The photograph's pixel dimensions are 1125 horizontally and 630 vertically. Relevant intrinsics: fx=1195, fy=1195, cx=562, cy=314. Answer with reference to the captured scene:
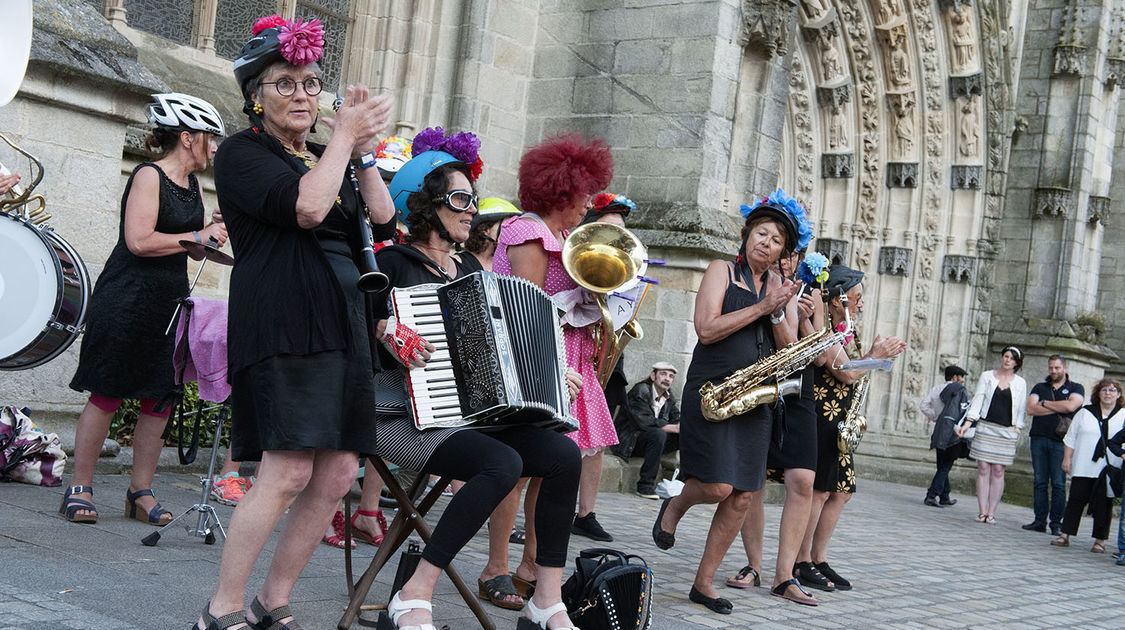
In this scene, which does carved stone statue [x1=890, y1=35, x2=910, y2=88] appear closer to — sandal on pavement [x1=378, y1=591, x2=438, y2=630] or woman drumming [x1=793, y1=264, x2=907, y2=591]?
woman drumming [x1=793, y1=264, x2=907, y2=591]

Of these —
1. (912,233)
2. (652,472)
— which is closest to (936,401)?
(912,233)

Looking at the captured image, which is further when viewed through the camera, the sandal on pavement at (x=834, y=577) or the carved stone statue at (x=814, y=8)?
the carved stone statue at (x=814, y=8)

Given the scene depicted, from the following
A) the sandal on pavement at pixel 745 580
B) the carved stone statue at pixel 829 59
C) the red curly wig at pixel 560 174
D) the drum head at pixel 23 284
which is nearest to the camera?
the drum head at pixel 23 284

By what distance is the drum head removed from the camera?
16.6 ft

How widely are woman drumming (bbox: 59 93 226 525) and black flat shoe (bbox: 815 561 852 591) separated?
3820 millimetres

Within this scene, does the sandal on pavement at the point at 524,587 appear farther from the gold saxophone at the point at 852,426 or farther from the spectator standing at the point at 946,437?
the spectator standing at the point at 946,437

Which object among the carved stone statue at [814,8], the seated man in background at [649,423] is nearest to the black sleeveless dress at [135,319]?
the seated man in background at [649,423]

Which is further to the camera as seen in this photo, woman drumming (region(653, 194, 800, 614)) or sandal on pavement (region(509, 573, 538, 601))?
woman drumming (region(653, 194, 800, 614))

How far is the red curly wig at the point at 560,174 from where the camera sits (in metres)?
5.69

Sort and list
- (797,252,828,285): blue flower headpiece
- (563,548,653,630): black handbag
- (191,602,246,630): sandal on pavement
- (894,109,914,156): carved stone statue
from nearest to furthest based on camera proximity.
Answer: (191,602,246,630): sandal on pavement
(563,548,653,630): black handbag
(797,252,828,285): blue flower headpiece
(894,109,914,156): carved stone statue

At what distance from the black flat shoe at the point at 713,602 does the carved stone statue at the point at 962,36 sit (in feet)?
50.4

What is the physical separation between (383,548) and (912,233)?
16.6 m

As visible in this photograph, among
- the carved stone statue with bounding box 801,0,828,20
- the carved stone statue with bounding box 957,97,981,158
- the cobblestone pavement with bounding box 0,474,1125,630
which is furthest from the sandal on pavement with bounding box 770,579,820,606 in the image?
the carved stone statue with bounding box 957,97,981,158

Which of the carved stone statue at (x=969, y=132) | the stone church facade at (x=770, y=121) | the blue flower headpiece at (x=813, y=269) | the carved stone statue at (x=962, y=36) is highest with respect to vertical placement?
the carved stone statue at (x=962, y=36)
